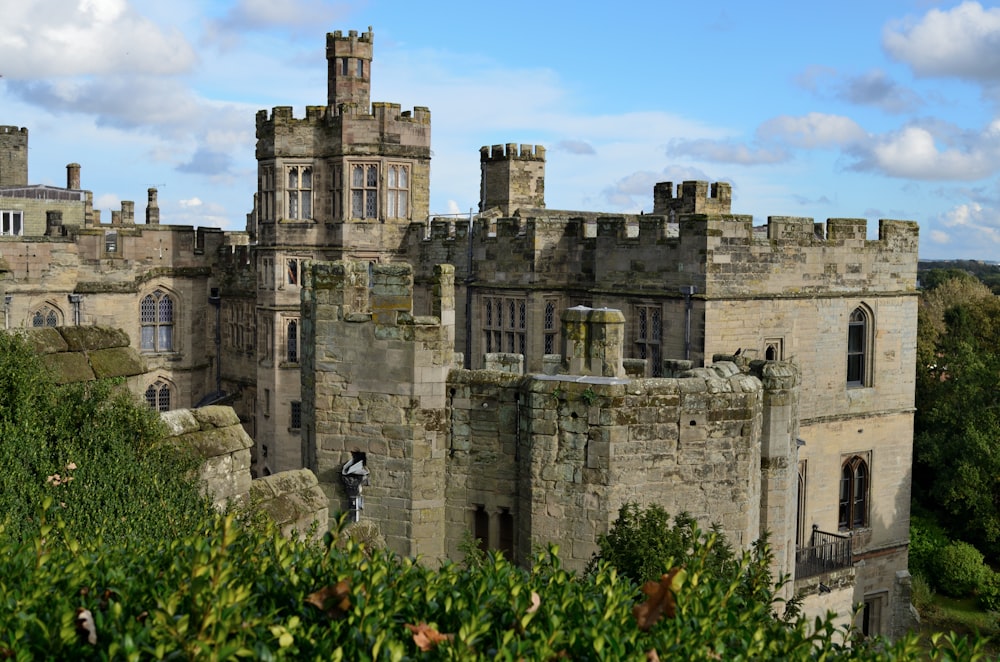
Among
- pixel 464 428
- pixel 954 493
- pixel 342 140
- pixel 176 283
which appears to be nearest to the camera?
pixel 464 428

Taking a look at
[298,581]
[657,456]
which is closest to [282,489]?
[657,456]

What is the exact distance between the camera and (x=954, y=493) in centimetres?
3547

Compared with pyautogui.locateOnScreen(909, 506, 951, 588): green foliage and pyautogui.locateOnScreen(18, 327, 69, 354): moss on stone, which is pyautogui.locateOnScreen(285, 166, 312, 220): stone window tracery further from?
pyautogui.locateOnScreen(909, 506, 951, 588): green foliage

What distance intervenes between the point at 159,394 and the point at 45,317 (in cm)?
528

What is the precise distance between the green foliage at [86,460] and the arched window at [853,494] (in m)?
20.6

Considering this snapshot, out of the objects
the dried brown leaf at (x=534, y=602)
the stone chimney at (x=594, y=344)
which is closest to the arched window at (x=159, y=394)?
the stone chimney at (x=594, y=344)

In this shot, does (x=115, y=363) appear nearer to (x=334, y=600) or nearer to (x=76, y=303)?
(x=334, y=600)

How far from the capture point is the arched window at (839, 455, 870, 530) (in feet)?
96.3

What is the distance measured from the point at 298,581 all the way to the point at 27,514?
4.38 metres

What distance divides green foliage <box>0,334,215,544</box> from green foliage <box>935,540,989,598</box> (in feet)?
89.2

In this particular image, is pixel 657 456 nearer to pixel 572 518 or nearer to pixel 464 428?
pixel 572 518

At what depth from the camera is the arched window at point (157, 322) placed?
131ft

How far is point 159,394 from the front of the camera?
1590 inches

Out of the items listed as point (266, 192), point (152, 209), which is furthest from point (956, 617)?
point (152, 209)
